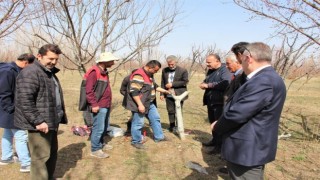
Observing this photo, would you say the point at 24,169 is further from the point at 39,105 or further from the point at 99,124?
the point at 39,105

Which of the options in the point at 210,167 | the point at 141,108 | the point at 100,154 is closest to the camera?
the point at 210,167

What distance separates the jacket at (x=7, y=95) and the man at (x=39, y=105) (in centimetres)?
91

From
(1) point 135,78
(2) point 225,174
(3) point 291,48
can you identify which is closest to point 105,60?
(1) point 135,78

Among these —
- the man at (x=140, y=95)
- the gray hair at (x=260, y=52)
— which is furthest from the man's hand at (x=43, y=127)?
the gray hair at (x=260, y=52)

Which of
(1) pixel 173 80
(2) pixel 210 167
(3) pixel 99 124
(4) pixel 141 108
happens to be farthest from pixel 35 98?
(1) pixel 173 80

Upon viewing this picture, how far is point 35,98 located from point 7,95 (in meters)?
1.14

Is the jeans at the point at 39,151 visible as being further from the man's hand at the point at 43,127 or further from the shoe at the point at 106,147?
the shoe at the point at 106,147

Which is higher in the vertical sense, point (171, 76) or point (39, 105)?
point (171, 76)

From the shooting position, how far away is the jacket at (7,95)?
4316 millimetres

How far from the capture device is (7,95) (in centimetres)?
434

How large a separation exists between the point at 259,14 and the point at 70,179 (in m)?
4.44

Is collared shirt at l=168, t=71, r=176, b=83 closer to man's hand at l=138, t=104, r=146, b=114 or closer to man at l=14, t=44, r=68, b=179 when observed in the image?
man's hand at l=138, t=104, r=146, b=114

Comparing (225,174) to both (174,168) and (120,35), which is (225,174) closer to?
(174,168)

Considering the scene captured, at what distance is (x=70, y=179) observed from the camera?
430cm
